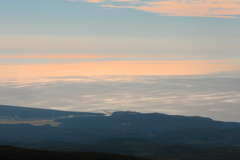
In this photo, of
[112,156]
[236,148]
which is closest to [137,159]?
[112,156]

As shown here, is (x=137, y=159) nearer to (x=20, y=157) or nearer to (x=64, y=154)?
(x=64, y=154)

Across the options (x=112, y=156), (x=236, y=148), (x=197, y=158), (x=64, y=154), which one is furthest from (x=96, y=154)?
(x=236, y=148)

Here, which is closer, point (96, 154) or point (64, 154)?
point (64, 154)

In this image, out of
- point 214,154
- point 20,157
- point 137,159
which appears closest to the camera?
point 20,157

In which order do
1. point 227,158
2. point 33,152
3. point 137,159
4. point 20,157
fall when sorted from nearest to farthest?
point 20,157 → point 33,152 → point 137,159 → point 227,158

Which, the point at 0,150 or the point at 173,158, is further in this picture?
the point at 173,158

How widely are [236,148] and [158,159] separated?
46.8 metres

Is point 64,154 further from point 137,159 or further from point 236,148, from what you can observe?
point 236,148

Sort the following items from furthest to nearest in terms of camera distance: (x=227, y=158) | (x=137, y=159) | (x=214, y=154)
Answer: (x=214, y=154)
(x=227, y=158)
(x=137, y=159)

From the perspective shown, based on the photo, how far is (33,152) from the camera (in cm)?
9125

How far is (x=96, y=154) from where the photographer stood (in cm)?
10375

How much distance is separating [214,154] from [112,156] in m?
90.0

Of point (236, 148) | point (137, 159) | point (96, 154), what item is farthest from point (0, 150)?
point (236, 148)

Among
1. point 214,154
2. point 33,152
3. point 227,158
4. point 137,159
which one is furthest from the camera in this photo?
point 214,154
